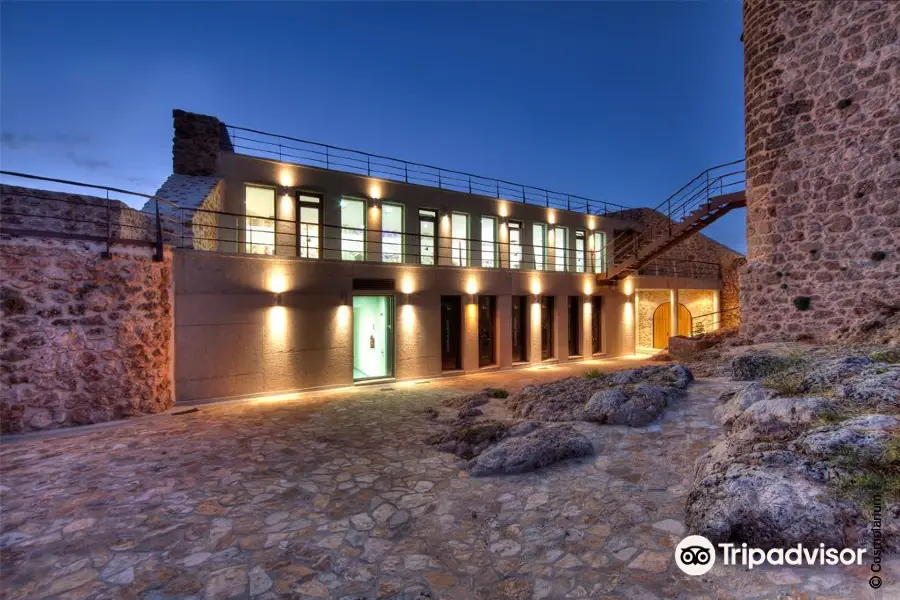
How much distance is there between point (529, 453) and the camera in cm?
494

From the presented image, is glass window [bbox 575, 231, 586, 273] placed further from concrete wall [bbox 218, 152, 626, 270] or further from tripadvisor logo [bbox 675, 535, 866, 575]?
tripadvisor logo [bbox 675, 535, 866, 575]

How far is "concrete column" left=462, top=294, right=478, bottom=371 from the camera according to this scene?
46.5 feet

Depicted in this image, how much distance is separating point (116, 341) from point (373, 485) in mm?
6765

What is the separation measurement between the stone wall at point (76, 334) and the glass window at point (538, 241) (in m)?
14.0

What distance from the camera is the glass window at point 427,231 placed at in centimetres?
1531

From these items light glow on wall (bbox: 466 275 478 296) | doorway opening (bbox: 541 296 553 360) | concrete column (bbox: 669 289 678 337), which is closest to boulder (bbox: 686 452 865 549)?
light glow on wall (bbox: 466 275 478 296)

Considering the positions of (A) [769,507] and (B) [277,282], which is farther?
(B) [277,282]

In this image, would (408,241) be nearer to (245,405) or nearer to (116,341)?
(245,405)

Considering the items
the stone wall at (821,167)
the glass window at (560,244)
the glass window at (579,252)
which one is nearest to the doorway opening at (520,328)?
the glass window at (560,244)

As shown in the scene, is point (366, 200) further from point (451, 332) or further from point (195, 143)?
point (451, 332)

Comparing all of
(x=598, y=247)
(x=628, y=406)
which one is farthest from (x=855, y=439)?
(x=598, y=247)

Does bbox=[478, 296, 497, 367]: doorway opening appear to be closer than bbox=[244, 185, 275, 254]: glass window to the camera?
No

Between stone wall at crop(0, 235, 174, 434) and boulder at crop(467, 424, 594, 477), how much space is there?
7571 mm

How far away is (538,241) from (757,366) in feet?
40.4
